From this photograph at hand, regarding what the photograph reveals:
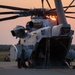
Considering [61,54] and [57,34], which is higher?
[57,34]

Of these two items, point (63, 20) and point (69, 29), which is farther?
point (69, 29)

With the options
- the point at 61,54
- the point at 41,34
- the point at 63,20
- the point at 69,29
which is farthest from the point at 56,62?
the point at 63,20

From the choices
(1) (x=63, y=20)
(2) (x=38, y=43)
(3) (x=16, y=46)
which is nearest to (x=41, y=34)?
(2) (x=38, y=43)

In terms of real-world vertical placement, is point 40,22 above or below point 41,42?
above

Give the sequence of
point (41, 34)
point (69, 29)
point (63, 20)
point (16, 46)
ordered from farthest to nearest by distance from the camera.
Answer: point (16, 46) → point (41, 34) → point (69, 29) → point (63, 20)

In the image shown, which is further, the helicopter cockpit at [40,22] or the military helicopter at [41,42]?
the helicopter cockpit at [40,22]

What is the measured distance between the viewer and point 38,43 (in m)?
26.5

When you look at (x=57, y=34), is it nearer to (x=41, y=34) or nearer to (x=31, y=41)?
(x=41, y=34)

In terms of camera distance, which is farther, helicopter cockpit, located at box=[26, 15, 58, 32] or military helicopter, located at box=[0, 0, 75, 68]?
helicopter cockpit, located at box=[26, 15, 58, 32]

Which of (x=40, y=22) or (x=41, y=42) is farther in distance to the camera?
(x=40, y=22)

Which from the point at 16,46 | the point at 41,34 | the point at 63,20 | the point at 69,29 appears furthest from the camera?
the point at 16,46

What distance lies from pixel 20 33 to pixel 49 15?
255 centimetres

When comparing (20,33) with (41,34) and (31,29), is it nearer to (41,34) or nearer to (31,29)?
(31,29)

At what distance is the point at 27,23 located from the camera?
→ 1137 inches
